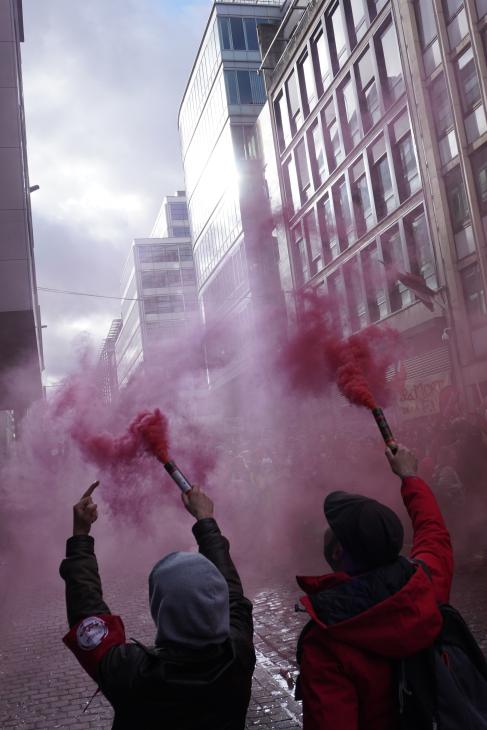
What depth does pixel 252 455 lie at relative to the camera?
1545 cm

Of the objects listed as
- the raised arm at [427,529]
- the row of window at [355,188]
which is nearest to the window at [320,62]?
the row of window at [355,188]

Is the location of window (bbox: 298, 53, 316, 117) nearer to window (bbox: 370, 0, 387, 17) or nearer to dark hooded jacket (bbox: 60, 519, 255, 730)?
window (bbox: 370, 0, 387, 17)

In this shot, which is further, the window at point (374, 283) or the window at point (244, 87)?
the window at point (244, 87)

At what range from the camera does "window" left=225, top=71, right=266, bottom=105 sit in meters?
36.7

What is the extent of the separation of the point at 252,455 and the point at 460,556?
638cm

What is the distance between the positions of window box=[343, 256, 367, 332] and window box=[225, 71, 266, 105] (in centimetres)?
1633

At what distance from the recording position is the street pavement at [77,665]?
5.20m

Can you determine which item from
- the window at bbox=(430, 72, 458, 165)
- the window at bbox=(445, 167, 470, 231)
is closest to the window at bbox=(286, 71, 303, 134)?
the window at bbox=(430, 72, 458, 165)

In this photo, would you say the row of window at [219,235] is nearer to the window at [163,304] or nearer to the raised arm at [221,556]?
the window at [163,304]

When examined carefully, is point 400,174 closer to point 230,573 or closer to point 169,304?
point 230,573

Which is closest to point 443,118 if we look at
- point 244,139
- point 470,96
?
point 470,96

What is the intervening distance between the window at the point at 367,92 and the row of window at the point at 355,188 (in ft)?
3.11

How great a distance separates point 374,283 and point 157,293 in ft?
183

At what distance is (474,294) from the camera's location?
1878cm
